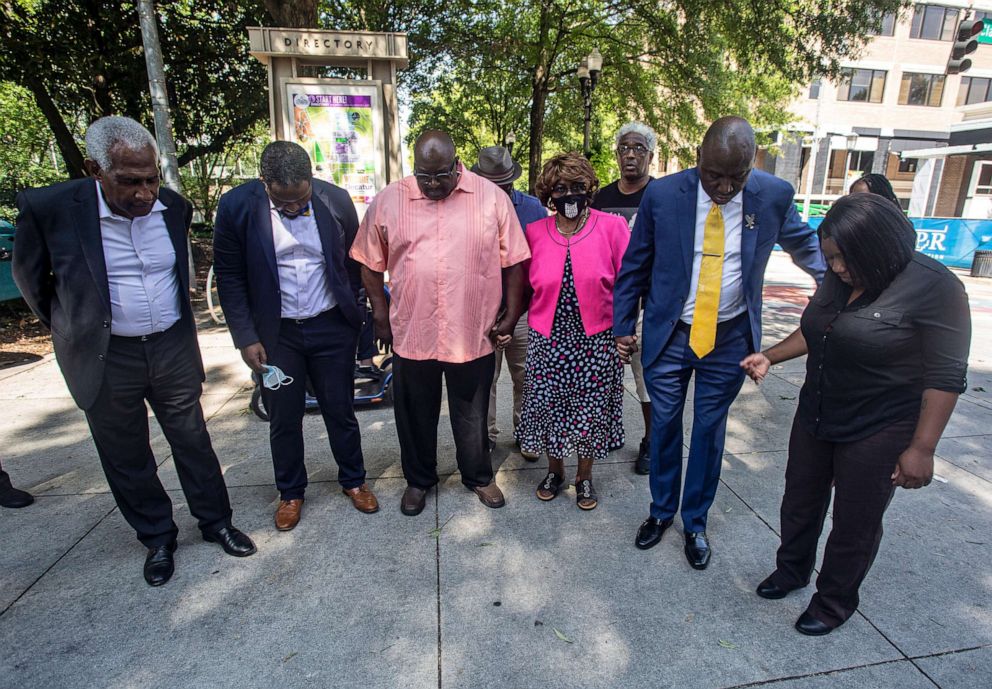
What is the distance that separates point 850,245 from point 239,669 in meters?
2.69

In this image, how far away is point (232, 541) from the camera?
2799 millimetres

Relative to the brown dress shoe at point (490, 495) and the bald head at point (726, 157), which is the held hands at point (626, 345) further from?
the brown dress shoe at point (490, 495)

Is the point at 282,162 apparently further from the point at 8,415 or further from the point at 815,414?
the point at 8,415

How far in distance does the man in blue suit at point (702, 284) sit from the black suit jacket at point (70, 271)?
2.31m

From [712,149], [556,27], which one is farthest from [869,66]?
[712,149]

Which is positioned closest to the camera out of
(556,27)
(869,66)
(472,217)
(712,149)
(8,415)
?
(712,149)

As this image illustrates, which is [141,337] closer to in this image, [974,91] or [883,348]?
[883,348]

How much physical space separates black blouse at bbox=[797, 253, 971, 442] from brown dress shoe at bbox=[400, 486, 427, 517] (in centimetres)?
200

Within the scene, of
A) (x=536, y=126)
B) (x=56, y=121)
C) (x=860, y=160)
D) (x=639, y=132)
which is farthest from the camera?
(x=860, y=160)

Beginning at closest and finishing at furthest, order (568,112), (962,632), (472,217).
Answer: (962,632)
(472,217)
(568,112)

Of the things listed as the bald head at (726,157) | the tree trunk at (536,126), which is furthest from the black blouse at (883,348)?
the tree trunk at (536,126)

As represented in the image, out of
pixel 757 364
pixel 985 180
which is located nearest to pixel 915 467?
pixel 757 364

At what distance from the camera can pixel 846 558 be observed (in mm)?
2193

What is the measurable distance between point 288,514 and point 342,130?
12.7 ft
